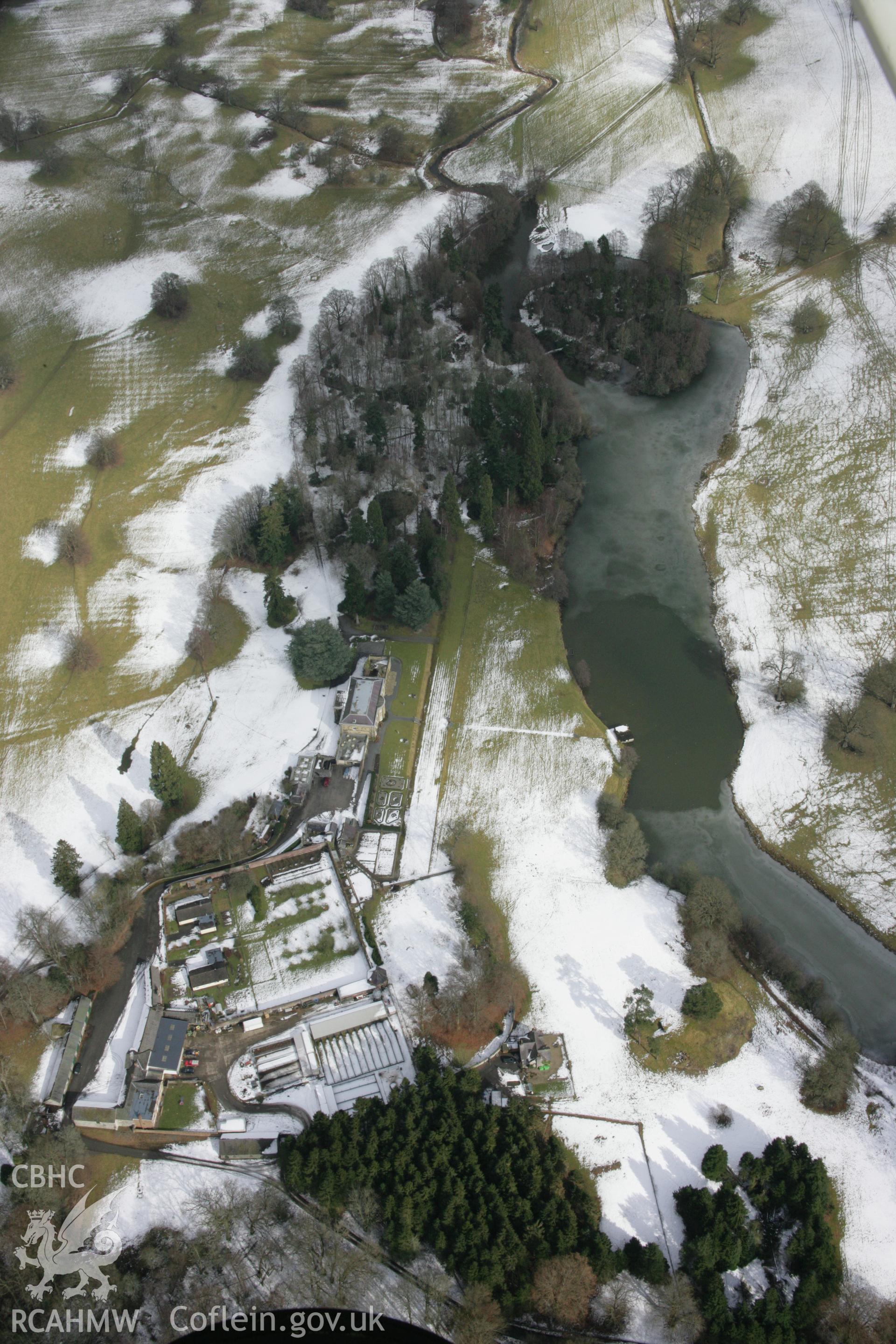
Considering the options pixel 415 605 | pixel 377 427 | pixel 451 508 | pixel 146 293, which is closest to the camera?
pixel 415 605

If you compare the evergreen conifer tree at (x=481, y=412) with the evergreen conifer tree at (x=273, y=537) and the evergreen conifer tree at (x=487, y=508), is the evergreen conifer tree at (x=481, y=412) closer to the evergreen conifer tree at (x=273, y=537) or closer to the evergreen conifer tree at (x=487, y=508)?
the evergreen conifer tree at (x=487, y=508)

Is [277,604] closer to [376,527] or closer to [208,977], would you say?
[376,527]

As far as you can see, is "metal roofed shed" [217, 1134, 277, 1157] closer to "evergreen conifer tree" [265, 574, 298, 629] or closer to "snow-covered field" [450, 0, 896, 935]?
"snow-covered field" [450, 0, 896, 935]

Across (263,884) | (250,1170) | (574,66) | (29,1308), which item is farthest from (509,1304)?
(574,66)

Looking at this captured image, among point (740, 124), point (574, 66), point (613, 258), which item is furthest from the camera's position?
point (574, 66)

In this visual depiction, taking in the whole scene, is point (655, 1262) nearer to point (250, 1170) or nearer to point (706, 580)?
point (250, 1170)

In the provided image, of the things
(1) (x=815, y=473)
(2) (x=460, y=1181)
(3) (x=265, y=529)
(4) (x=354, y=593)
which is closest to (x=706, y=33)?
(1) (x=815, y=473)
